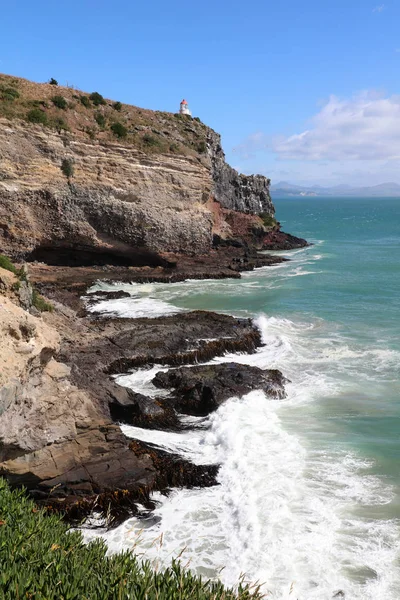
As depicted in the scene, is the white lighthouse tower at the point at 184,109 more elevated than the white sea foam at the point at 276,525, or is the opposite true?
the white lighthouse tower at the point at 184,109

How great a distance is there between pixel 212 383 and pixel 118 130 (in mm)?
27632

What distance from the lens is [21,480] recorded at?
10406 mm

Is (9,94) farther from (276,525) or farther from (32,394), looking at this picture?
(276,525)

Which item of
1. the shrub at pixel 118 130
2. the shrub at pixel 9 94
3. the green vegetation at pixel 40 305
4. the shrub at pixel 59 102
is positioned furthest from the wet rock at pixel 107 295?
the shrub at pixel 59 102

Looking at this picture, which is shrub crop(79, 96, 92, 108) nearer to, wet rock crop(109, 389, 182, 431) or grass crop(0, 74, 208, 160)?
grass crop(0, 74, 208, 160)

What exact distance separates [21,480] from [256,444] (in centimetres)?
627

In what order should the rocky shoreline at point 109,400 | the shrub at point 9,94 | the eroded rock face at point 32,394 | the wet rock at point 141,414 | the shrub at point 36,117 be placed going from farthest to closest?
1. the shrub at point 9,94
2. the shrub at point 36,117
3. the wet rock at point 141,414
4. the rocky shoreline at point 109,400
5. the eroded rock face at point 32,394

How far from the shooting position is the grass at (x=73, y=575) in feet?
19.4

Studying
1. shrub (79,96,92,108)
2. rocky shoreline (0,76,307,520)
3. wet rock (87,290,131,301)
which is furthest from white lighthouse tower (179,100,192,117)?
wet rock (87,290,131,301)

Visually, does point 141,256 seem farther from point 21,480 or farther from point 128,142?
point 21,480

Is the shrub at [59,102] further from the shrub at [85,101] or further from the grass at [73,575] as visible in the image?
the grass at [73,575]

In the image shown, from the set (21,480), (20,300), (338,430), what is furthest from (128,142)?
(21,480)

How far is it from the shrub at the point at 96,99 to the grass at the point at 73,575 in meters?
40.2

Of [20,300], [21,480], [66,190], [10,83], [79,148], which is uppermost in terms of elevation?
[10,83]
